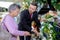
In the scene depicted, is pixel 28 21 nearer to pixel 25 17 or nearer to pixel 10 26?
pixel 25 17

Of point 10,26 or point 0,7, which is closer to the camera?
point 10,26

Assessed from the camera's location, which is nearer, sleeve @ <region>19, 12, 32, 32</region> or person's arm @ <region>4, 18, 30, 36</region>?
person's arm @ <region>4, 18, 30, 36</region>

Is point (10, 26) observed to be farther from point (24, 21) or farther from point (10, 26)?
point (24, 21)

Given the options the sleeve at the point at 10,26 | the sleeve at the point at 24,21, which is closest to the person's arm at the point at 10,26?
the sleeve at the point at 10,26

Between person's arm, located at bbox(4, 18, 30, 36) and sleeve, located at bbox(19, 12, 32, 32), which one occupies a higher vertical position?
person's arm, located at bbox(4, 18, 30, 36)

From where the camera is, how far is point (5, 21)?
1590 mm

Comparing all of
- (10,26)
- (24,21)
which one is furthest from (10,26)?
(24,21)

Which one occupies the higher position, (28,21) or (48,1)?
(48,1)

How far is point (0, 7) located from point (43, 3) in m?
0.49

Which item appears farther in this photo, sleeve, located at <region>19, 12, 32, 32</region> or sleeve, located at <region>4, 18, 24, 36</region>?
sleeve, located at <region>19, 12, 32, 32</region>

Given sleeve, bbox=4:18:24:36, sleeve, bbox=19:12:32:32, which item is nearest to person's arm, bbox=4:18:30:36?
sleeve, bbox=4:18:24:36

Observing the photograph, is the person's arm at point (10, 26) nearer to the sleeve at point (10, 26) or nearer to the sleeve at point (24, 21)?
→ the sleeve at point (10, 26)

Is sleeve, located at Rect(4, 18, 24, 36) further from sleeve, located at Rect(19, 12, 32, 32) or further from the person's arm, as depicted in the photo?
sleeve, located at Rect(19, 12, 32, 32)

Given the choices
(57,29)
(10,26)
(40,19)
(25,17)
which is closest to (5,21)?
(10,26)
